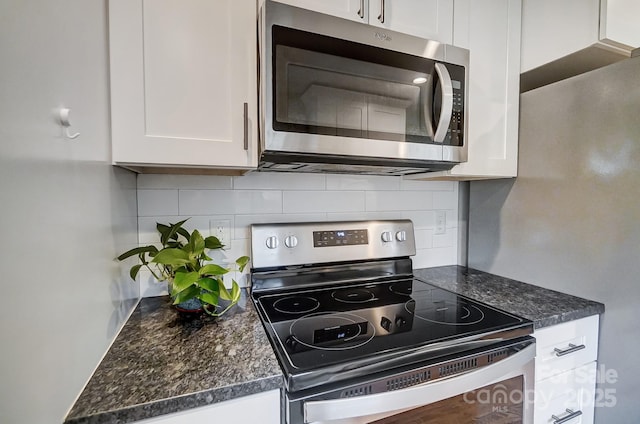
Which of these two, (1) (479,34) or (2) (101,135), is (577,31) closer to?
Answer: (1) (479,34)

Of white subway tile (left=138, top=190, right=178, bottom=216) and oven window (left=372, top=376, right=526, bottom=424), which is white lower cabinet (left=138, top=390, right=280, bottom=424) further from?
white subway tile (left=138, top=190, right=178, bottom=216)

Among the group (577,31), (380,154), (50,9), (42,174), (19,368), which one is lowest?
(19,368)

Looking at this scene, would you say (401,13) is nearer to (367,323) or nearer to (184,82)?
(184,82)

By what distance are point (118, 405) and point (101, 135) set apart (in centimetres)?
63

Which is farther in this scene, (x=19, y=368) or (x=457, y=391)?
(x=457, y=391)

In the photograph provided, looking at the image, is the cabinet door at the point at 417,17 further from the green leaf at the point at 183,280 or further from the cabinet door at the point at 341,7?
the green leaf at the point at 183,280

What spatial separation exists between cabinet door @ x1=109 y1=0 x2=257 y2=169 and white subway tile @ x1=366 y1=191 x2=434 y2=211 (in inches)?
29.5

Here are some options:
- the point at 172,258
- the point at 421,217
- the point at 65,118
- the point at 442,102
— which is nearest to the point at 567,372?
the point at 421,217

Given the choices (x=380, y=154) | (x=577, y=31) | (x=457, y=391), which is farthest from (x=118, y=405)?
(x=577, y=31)

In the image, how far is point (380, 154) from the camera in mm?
1034

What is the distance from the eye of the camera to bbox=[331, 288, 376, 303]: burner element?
3.93ft

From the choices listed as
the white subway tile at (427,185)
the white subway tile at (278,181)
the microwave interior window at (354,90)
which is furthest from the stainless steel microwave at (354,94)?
the white subway tile at (427,185)

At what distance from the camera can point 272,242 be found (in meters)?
1.25

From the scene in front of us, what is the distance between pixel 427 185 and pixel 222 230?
3.65 ft
